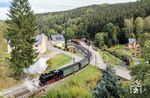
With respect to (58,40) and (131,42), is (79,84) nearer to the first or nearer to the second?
(131,42)

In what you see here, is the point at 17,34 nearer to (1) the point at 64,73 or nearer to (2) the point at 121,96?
(1) the point at 64,73

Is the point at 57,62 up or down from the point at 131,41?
up

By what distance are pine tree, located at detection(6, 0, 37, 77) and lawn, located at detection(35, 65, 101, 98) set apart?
784cm

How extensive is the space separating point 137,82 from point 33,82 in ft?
119

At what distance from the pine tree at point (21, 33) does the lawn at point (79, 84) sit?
784 cm

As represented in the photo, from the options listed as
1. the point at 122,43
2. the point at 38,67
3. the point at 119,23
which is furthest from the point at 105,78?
the point at 119,23

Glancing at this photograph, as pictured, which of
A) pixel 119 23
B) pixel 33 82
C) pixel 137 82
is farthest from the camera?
pixel 119 23

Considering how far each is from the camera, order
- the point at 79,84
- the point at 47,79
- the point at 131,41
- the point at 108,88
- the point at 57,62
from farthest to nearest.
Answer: the point at 131,41 < the point at 57,62 < the point at 47,79 < the point at 79,84 < the point at 108,88

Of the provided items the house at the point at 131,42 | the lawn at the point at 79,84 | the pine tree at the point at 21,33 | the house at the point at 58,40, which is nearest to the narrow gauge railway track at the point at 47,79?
the lawn at the point at 79,84

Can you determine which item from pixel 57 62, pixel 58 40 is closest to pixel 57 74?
pixel 57 62

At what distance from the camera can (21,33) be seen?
220 feet

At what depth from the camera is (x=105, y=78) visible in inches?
1134

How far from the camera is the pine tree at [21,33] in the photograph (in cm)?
6612

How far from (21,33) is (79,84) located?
53.8 feet
